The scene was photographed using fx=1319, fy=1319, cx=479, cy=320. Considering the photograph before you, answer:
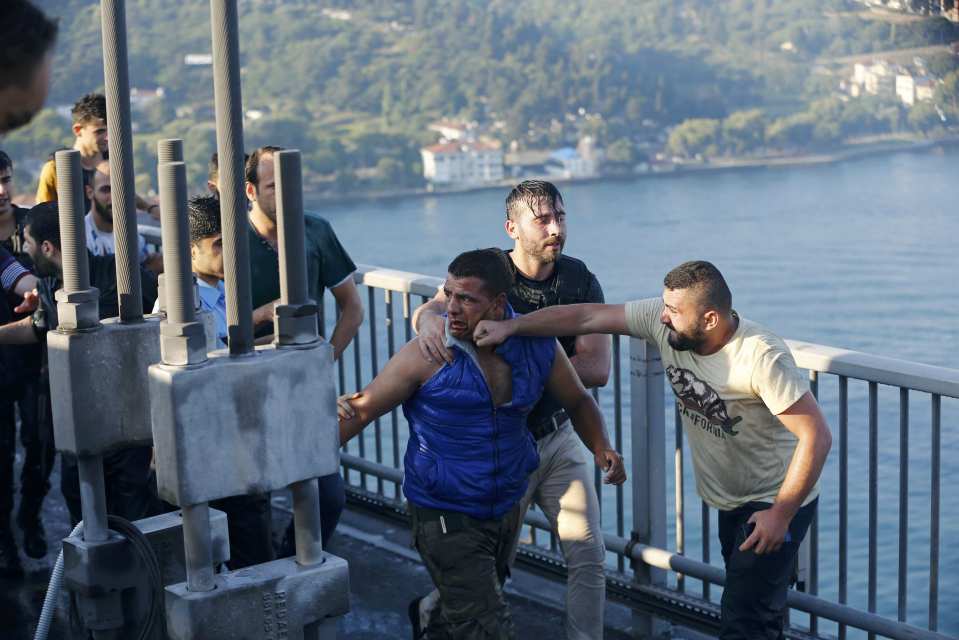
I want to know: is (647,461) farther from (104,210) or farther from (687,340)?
(104,210)

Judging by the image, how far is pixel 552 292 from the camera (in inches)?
171

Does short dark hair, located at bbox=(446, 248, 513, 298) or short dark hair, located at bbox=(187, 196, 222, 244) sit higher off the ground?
short dark hair, located at bbox=(187, 196, 222, 244)

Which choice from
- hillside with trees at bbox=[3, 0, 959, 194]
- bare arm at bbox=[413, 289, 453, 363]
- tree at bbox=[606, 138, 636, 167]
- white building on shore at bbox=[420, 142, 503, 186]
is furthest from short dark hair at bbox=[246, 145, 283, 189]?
tree at bbox=[606, 138, 636, 167]

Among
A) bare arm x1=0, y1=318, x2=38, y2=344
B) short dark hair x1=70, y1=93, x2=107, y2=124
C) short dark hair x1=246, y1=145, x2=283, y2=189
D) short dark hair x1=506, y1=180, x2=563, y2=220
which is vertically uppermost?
short dark hair x1=70, y1=93, x2=107, y2=124

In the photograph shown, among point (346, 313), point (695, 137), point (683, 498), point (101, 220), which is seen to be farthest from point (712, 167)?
point (683, 498)

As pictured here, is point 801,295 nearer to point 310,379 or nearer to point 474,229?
point 474,229

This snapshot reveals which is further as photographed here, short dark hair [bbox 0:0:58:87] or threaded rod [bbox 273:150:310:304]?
threaded rod [bbox 273:150:310:304]

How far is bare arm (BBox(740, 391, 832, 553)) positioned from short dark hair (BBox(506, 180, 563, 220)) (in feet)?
3.55

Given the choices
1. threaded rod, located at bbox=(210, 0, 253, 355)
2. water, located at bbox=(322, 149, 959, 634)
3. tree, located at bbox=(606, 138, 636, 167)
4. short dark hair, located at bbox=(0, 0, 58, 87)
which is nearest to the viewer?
short dark hair, located at bbox=(0, 0, 58, 87)

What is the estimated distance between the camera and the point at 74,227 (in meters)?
2.69

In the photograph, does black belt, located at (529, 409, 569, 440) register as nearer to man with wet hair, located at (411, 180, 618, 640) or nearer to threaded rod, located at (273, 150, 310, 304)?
man with wet hair, located at (411, 180, 618, 640)

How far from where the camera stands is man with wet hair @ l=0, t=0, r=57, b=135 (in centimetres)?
130

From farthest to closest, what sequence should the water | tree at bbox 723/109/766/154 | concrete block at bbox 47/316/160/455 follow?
tree at bbox 723/109/766/154 < the water < concrete block at bbox 47/316/160/455

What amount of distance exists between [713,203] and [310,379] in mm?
45146
